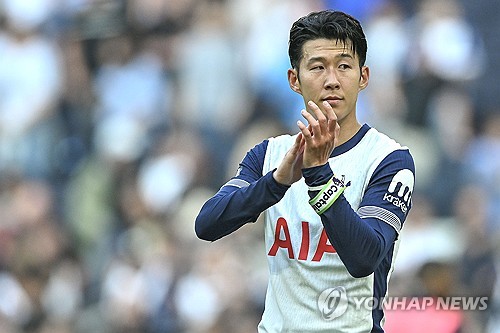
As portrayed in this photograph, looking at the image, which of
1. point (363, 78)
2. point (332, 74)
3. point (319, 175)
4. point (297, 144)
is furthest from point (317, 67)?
point (319, 175)

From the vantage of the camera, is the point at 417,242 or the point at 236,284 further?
the point at 236,284

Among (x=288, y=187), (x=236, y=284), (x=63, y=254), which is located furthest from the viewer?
(x=63, y=254)

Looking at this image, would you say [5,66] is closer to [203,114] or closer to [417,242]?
[203,114]

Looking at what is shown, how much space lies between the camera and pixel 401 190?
4113mm

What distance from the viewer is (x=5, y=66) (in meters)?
12.9

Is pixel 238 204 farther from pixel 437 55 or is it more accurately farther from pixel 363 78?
pixel 437 55

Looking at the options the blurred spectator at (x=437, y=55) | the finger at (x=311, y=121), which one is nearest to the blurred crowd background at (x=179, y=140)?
the blurred spectator at (x=437, y=55)

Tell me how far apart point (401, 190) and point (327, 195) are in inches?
17.1

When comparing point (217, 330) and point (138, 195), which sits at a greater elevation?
point (138, 195)

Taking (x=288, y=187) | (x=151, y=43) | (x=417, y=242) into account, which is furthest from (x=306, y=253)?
(x=151, y=43)

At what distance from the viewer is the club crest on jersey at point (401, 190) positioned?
4078 millimetres

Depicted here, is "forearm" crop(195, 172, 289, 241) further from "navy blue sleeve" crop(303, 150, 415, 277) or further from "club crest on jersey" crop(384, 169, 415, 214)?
"club crest on jersey" crop(384, 169, 415, 214)

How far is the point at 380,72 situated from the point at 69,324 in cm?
379

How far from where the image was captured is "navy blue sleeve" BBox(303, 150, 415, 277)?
12.5 feet
